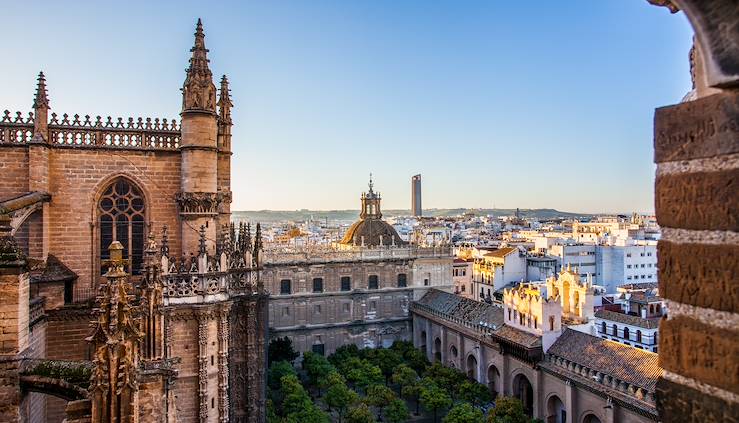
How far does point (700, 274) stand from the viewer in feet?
6.94

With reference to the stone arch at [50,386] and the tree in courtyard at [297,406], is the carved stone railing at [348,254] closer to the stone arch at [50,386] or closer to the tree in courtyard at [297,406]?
the tree in courtyard at [297,406]

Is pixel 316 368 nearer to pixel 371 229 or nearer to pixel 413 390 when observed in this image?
pixel 413 390

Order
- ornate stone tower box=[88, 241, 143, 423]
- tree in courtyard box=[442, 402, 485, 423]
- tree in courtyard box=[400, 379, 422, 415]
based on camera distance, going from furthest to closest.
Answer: tree in courtyard box=[400, 379, 422, 415] < tree in courtyard box=[442, 402, 485, 423] < ornate stone tower box=[88, 241, 143, 423]

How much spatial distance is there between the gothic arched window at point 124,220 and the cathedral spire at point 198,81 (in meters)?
2.82

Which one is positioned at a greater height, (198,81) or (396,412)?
(198,81)

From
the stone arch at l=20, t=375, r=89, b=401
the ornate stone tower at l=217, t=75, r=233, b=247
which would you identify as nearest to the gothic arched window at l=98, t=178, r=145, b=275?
the ornate stone tower at l=217, t=75, r=233, b=247

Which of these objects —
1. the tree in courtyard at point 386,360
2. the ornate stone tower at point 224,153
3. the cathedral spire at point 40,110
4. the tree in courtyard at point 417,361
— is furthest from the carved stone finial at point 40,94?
the tree in courtyard at point 417,361

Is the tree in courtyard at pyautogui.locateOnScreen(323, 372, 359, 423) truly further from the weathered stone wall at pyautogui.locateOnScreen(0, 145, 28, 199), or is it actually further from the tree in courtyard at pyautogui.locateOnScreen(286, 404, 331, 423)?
the weathered stone wall at pyautogui.locateOnScreen(0, 145, 28, 199)

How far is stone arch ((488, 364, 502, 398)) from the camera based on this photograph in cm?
3231

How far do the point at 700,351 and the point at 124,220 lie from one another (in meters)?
15.2

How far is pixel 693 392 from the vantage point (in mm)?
2148

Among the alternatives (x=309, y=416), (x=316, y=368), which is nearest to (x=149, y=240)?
(x=309, y=416)

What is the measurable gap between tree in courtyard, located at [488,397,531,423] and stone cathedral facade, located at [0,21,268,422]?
43.5 ft

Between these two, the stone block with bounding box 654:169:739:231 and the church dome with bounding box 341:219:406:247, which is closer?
the stone block with bounding box 654:169:739:231
